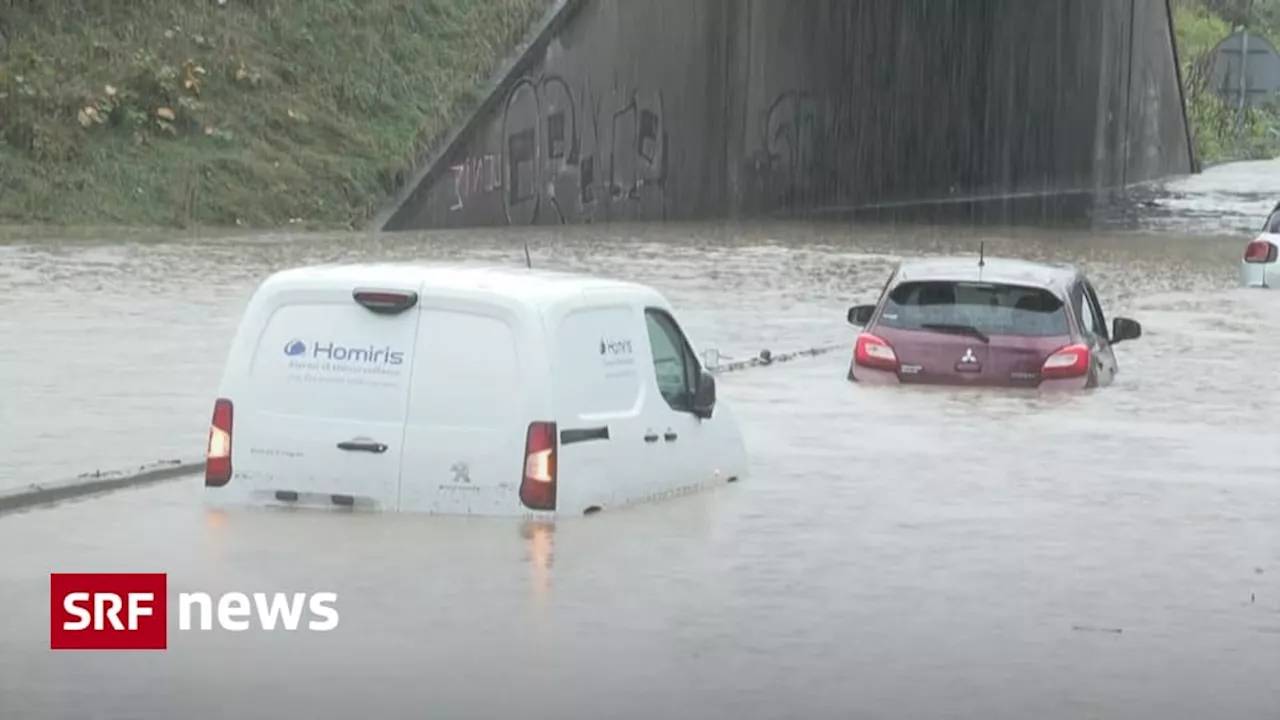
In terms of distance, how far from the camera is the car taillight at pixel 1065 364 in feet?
64.6

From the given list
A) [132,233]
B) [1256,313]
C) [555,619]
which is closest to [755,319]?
[1256,313]

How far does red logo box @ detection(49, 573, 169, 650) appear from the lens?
9891 millimetres

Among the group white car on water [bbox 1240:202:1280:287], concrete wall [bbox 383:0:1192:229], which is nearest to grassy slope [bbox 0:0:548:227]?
concrete wall [bbox 383:0:1192:229]

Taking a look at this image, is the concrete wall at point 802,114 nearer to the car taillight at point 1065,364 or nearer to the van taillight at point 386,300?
the car taillight at point 1065,364

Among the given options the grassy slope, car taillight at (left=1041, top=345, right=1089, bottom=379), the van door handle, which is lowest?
car taillight at (left=1041, top=345, right=1089, bottom=379)

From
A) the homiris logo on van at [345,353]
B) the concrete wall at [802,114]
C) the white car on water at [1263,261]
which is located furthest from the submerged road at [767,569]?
the concrete wall at [802,114]

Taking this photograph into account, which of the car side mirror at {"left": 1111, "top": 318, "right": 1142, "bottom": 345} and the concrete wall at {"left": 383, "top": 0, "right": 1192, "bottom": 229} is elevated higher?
the concrete wall at {"left": 383, "top": 0, "right": 1192, "bottom": 229}

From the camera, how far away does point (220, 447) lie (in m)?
12.8

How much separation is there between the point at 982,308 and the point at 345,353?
26.7ft

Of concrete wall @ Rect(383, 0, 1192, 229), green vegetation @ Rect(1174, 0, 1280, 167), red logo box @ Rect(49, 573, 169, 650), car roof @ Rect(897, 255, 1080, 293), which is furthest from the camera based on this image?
green vegetation @ Rect(1174, 0, 1280, 167)

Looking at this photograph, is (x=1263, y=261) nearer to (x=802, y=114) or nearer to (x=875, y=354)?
(x=875, y=354)

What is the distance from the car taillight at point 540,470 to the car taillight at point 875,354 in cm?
769

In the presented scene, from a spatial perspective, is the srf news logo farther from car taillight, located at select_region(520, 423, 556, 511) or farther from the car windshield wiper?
the car windshield wiper

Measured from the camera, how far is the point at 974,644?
10.3m
